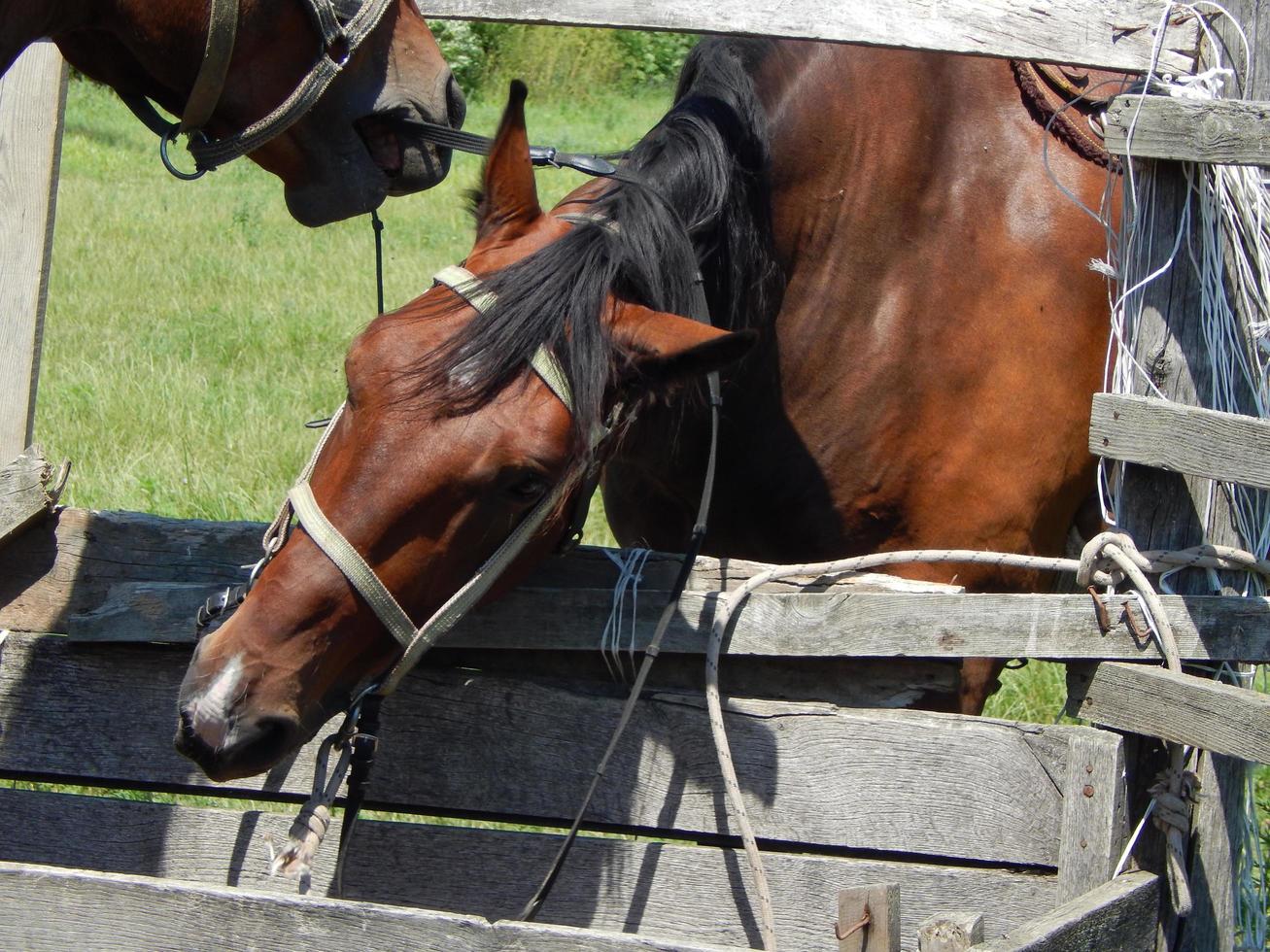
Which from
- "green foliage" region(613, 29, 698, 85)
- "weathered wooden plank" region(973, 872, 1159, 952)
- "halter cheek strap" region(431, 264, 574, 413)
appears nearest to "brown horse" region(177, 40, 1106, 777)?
"halter cheek strap" region(431, 264, 574, 413)

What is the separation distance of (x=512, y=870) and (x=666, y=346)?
2.99ft

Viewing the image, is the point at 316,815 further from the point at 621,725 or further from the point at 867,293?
the point at 867,293

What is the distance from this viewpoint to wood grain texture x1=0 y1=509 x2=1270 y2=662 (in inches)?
77.2

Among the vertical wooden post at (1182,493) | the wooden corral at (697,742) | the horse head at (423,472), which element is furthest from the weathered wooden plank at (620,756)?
the vertical wooden post at (1182,493)

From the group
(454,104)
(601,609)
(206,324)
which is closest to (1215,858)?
(601,609)

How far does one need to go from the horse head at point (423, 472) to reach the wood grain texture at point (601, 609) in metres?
0.19

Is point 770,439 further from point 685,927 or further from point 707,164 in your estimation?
point 685,927

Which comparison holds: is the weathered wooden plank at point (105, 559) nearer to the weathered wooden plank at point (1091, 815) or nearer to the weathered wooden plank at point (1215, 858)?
the weathered wooden plank at point (1091, 815)

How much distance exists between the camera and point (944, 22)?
220 centimetres

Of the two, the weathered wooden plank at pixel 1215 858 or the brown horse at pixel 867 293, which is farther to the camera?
the brown horse at pixel 867 293

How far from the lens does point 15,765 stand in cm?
236

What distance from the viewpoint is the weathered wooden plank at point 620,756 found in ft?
6.45

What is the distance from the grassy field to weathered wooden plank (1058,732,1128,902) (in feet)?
6.99

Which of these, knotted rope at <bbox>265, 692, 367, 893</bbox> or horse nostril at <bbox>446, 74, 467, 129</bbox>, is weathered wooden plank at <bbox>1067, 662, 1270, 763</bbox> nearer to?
knotted rope at <bbox>265, 692, 367, 893</bbox>
